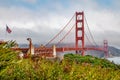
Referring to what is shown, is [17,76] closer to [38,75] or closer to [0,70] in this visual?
[38,75]

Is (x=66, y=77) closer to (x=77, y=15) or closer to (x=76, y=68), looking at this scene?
(x=76, y=68)

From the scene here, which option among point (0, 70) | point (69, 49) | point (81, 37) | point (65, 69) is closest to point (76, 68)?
point (65, 69)

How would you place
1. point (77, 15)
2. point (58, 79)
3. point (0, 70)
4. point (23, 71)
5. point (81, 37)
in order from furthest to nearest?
point (77, 15)
point (81, 37)
point (23, 71)
point (58, 79)
point (0, 70)

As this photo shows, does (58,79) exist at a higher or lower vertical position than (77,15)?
lower

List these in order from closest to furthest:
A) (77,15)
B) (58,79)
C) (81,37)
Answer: (58,79) → (81,37) → (77,15)

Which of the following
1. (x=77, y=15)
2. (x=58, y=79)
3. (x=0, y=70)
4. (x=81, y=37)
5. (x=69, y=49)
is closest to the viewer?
(x=0, y=70)

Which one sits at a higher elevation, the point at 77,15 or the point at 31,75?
the point at 77,15

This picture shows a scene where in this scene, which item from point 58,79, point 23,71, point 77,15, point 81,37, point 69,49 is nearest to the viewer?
point 58,79

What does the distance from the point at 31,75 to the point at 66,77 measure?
41.9 inches

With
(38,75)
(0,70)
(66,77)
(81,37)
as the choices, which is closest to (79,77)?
(66,77)

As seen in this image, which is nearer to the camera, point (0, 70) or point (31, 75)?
point (0, 70)

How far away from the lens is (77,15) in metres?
122

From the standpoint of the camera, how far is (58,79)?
11.9 metres

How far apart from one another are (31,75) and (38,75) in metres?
0.24
